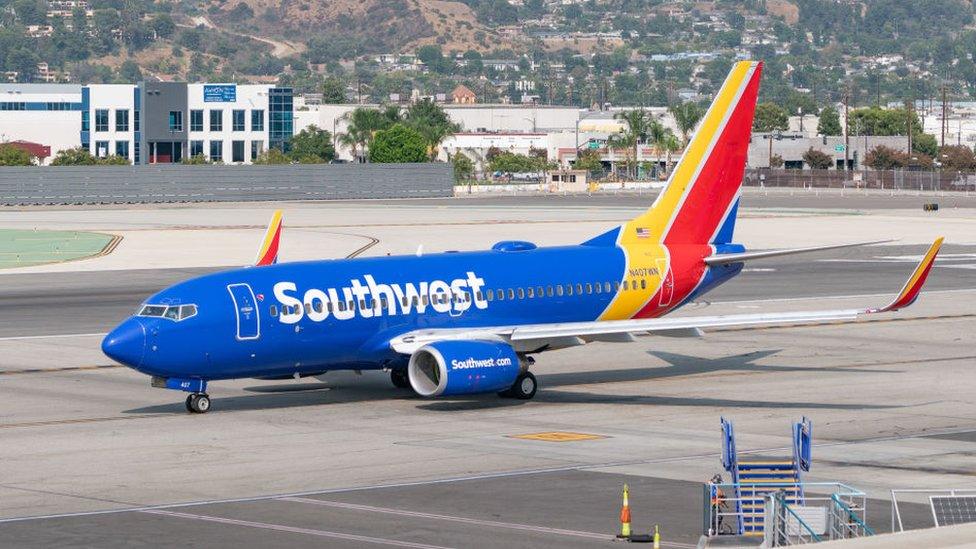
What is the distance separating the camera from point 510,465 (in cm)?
3472

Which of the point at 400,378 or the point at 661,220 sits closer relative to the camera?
the point at 400,378

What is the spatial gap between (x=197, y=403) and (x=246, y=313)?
9.17ft

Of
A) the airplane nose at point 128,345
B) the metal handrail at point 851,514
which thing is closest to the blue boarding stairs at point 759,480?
the metal handrail at point 851,514

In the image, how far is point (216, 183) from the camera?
17025 centimetres

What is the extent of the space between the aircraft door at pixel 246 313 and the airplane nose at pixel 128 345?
232cm

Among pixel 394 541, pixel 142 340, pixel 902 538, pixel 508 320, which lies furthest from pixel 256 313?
pixel 902 538

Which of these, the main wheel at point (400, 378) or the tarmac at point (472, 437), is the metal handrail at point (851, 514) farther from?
the main wheel at point (400, 378)

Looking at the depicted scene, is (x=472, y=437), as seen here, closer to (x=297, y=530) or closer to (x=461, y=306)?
(x=461, y=306)

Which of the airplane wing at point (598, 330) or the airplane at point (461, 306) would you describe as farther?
the airplane wing at point (598, 330)

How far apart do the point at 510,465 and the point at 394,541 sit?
7.63 m

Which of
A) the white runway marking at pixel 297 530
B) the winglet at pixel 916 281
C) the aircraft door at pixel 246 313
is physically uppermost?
the winglet at pixel 916 281

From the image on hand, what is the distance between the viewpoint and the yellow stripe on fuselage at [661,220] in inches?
1900

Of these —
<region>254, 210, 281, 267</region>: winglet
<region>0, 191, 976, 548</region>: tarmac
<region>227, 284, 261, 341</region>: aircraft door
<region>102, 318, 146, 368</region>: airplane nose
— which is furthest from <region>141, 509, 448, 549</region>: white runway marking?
<region>254, 210, 281, 267</region>: winglet

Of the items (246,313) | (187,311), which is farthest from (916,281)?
(187,311)
